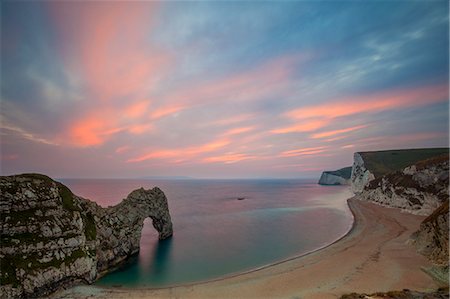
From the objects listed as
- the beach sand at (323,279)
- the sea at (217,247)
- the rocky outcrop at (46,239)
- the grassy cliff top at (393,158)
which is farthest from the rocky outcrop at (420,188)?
the rocky outcrop at (46,239)

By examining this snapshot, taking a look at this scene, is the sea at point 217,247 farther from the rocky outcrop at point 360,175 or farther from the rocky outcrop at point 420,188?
the rocky outcrop at point 360,175

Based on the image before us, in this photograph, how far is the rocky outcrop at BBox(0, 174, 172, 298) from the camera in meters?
19.3

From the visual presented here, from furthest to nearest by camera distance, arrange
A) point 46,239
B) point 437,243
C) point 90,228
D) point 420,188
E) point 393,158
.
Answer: point 393,158 < point 420,188 < point 437,243 < point 90,228 < point 46,239

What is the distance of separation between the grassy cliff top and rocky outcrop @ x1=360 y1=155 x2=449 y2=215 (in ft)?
110

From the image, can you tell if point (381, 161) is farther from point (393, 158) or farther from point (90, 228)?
point (90, 228)

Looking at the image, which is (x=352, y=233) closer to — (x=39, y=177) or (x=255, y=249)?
(x=255, y=249)

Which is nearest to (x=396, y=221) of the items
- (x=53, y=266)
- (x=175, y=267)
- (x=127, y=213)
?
(x=175, y=267)

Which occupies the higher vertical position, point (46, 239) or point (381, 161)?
point (381, 161)

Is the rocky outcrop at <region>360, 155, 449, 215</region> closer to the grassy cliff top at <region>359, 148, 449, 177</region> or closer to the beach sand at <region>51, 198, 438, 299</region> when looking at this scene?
the beach sand at <region>51, 198, 438, 299</region>

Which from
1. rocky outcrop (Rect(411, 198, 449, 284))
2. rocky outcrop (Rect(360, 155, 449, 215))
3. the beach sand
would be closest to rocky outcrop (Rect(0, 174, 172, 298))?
the beach sand

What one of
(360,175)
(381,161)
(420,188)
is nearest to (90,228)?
(420,188)

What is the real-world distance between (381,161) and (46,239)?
13072 centimetres

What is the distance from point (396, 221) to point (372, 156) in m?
78.5

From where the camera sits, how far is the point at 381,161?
4387 inches
